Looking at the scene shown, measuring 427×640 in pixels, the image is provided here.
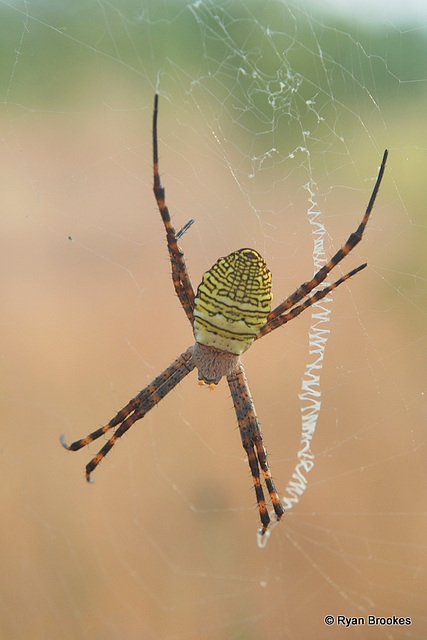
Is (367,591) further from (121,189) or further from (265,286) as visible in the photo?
(121,189)

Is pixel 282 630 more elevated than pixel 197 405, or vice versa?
pixel 197 405

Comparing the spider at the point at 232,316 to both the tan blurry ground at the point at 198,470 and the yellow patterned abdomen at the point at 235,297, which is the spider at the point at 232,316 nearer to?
the yellow patterned abdomen at the point at 235,297

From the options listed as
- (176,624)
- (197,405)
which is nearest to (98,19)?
(197,405)

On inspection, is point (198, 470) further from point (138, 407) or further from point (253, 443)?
point (138, 407)

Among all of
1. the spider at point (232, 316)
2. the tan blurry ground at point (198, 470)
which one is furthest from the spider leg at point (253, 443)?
the tan blurry ground at point (198, 470)

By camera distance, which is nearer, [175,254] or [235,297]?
[235,297]

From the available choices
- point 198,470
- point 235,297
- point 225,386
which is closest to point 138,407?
point 235,297

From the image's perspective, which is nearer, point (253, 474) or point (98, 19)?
point (253, 474)
